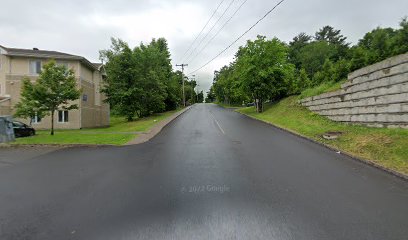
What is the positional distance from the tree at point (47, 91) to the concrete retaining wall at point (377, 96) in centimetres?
1759

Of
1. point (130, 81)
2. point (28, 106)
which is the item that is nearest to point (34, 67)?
point (130, 81)

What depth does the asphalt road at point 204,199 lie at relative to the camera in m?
4.20

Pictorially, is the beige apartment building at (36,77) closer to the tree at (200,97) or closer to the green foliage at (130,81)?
the green foliage at (130,81)

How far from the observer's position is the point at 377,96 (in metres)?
12.0

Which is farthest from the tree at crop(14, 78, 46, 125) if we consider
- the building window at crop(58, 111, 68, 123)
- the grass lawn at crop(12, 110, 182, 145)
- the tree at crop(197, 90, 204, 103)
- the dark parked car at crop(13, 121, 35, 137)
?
the tree at crop(197, 90, 204, 103)

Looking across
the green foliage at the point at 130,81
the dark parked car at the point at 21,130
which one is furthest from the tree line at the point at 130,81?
the dark parked car at the point at 21,130

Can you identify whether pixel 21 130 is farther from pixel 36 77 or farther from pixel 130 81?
pixel 130 81

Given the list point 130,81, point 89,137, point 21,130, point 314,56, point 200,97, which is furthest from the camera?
point 200,97

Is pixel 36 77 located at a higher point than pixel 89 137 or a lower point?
higher

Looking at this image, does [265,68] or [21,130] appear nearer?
[21,130]

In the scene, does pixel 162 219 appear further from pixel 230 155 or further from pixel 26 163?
pixel 26 163

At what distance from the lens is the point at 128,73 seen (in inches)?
1266

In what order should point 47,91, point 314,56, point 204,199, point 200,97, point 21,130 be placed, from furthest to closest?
point 200,97, point 314,56, point 21,130, point 47,91, point 204,199

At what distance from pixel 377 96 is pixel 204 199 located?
1039 centimetres
